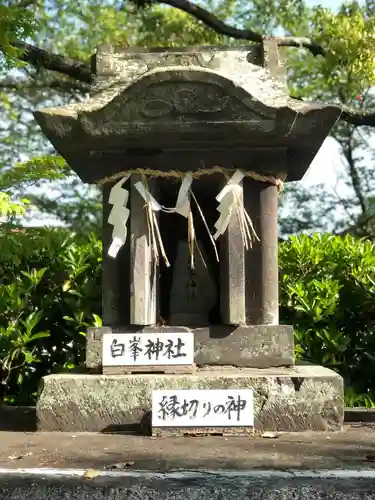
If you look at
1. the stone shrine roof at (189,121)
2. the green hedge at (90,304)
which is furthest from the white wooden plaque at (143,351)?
the green hedge at (90,304)

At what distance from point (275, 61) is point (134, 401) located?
1996 millimetres

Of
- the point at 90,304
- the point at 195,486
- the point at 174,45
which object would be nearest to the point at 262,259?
the point at 195,486

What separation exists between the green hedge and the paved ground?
5.28ft

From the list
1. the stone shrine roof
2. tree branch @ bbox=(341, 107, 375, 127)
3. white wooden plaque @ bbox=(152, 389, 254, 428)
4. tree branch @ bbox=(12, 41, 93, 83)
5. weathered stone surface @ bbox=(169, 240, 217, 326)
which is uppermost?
tree branch @ bbox=(12, 41, 93, 83)

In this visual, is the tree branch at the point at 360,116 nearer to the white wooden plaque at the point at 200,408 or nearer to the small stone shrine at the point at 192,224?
the small stone shrine at the point at 192,224

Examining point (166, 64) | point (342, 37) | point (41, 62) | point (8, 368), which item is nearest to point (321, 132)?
point (166, 64)

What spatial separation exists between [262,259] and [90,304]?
1.82 metres

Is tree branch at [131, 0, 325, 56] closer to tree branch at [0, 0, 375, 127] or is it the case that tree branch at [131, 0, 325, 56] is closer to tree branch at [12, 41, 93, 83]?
tree branch at [0, 0, 375, 127]

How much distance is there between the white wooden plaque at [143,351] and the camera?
9.43 feet

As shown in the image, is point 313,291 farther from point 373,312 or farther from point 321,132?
point 321,132

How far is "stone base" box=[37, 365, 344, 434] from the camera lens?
9.04 ft

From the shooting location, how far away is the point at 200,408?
2.63m

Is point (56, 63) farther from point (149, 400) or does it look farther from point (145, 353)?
point (149, 400)

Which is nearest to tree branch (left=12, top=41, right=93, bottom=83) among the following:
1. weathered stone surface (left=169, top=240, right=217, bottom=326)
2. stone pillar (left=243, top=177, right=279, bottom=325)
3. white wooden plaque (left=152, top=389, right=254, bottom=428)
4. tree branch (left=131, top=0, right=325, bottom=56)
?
tree branch (left=131, top=0, right=325, bottom=56)
